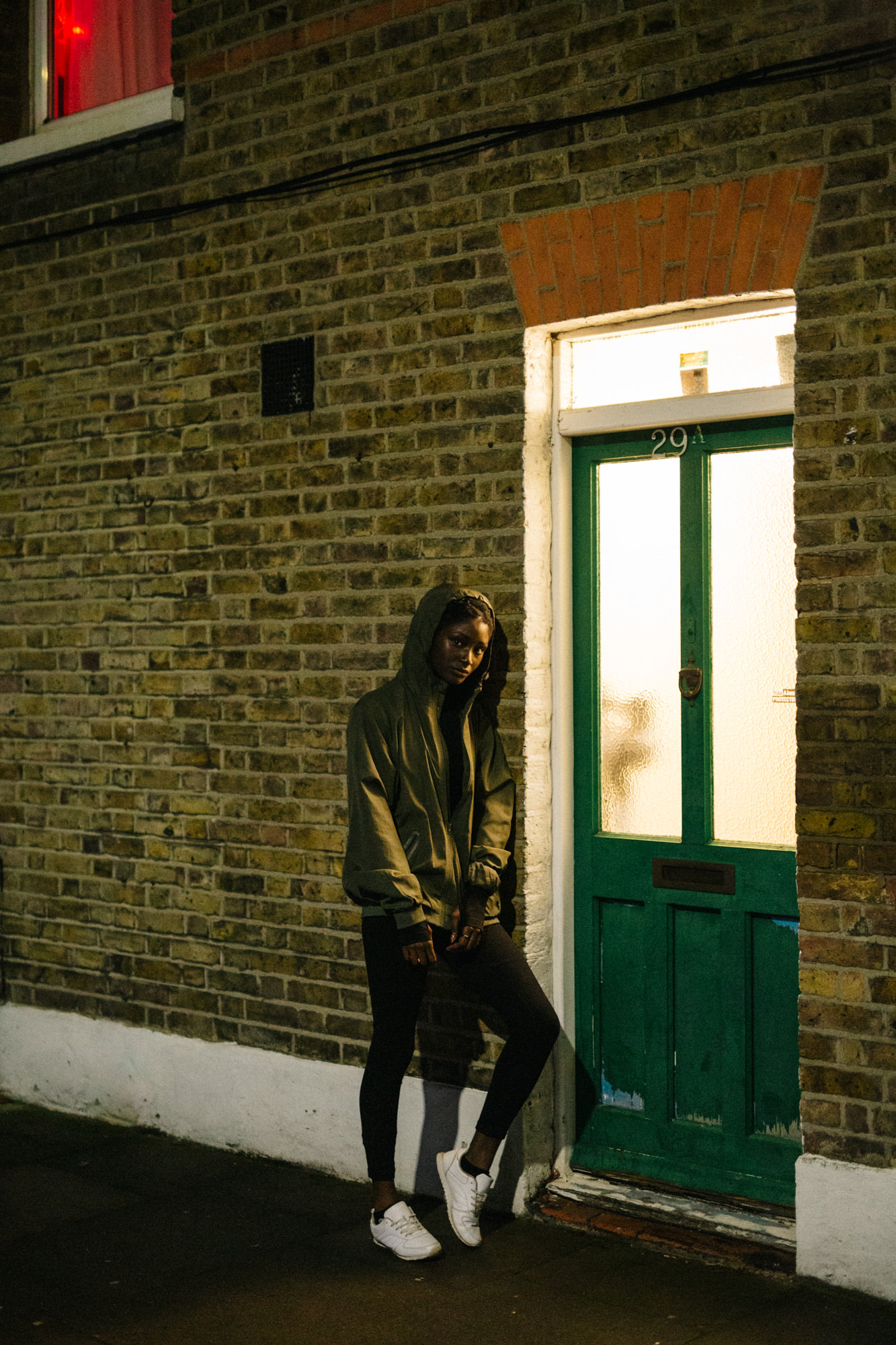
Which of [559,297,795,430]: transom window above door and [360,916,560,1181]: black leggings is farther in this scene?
[559,297,795,430]: transom window above door

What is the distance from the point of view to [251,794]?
561cm

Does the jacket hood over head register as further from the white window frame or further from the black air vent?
the white window frame

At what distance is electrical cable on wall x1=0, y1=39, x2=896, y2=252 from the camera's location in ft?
13.9

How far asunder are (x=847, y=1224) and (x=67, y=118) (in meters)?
5.69

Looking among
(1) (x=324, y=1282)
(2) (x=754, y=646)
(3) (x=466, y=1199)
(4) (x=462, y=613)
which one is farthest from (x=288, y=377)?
(1) (x=324, y=1282)

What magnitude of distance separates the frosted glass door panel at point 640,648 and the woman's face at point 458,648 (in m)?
0.65

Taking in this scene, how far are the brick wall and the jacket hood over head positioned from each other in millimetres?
368

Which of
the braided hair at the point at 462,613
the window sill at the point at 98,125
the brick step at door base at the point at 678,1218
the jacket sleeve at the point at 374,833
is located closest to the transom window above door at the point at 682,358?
the braided hair at the point at 462,613

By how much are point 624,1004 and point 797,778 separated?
1180 mm

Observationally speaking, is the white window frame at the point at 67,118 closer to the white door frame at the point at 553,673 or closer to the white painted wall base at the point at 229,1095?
the white door frame at the point at 553,673

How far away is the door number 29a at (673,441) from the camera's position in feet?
15.7

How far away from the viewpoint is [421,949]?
14.3ft

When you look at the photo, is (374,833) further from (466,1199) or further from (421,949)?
(466,1199)

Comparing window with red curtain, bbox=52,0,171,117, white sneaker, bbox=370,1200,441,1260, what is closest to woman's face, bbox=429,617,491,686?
white sneaker, bbox=370,1200,441,1260
